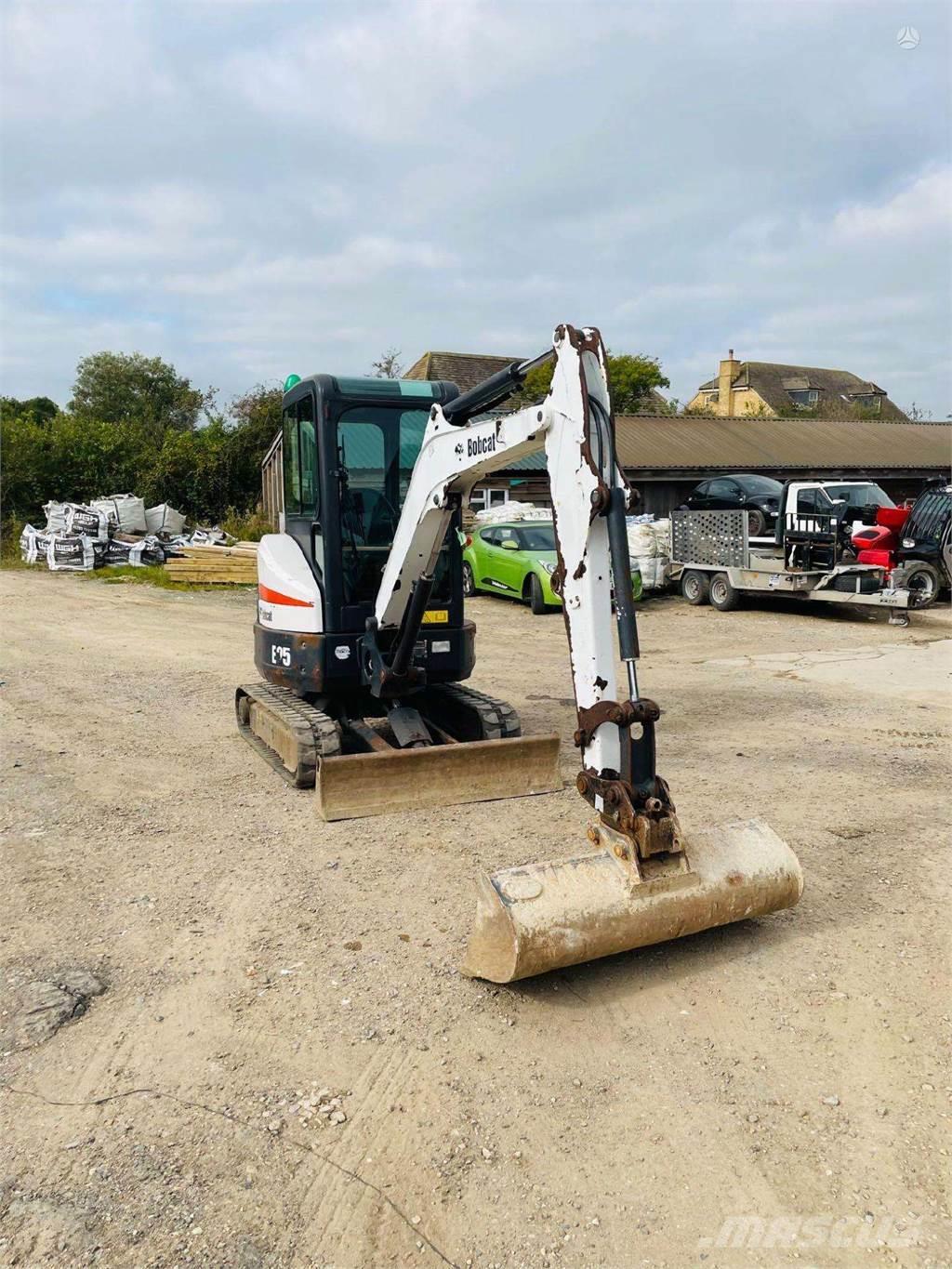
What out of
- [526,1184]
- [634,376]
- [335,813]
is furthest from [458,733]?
[634,376]

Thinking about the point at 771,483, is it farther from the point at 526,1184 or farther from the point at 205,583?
the point at 526,1184

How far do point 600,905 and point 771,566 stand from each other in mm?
13199

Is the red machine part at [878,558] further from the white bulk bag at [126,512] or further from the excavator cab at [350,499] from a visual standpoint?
the white bulk bag at [126,512]

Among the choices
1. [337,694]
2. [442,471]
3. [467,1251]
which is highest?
[442,471]

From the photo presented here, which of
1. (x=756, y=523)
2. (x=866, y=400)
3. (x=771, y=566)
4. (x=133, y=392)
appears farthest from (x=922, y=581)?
(x=866, y=400)

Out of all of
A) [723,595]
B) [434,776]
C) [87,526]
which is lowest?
[434,776]

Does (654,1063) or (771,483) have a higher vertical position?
(771,483)

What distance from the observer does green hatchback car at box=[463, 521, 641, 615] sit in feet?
52.7

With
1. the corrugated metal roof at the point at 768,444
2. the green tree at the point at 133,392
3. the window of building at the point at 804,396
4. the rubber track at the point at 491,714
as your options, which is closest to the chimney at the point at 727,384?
the window of building at the point at 804,396

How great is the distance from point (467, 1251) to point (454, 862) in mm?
2588

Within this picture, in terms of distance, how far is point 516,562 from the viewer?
16859 mm

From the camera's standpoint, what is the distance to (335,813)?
5785mm

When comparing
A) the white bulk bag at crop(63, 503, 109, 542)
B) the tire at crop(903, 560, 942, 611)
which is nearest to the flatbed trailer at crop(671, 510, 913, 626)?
the tire at crop(903, 560, 942, 611)

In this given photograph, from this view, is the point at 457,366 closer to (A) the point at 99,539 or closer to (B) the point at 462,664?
(A) the point at 99,539
